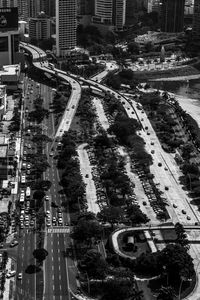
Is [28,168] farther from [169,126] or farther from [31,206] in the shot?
[169,126]

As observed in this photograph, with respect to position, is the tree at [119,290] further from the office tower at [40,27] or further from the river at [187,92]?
the office tower at [40,27]

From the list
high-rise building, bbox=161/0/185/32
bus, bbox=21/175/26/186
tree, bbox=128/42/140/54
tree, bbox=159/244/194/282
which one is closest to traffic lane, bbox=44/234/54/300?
tree, bbox=159/244/194/282

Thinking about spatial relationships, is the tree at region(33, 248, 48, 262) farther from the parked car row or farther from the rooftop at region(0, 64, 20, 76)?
the rooftop at region(0, 64, 20, 76)

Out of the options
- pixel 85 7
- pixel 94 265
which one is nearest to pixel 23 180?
pixel 94 265

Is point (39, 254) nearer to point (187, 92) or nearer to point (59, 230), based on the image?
point (59, 230)

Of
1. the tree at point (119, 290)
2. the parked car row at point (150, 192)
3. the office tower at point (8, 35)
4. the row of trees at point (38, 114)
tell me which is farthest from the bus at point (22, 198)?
the office tower at point (8, 35)
